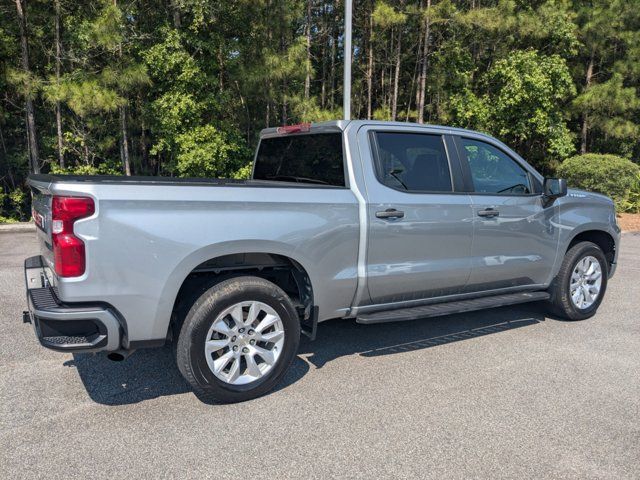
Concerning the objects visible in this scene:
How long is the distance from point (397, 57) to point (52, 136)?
37.6 ft

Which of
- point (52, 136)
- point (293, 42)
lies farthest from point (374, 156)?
point (52, 136)

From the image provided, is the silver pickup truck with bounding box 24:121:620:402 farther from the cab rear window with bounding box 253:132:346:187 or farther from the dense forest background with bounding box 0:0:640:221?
the dense forest background with bounding box 0:0:640:221

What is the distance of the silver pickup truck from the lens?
3053 millimetres

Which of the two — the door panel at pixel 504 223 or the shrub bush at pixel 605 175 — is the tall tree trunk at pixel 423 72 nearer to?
the shrub bush at pixel 605 175

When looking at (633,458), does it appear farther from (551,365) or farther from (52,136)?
(52,136)

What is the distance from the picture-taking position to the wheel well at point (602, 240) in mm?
5641

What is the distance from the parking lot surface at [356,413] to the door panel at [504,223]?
0.64m

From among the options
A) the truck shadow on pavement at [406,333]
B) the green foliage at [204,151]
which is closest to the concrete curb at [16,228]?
the green foliage at [204,151]

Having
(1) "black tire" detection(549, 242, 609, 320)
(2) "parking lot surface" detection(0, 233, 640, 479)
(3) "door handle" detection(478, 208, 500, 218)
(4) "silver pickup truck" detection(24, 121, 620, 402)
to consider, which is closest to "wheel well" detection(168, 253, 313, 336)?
(4) "silver pickup truck" detection(24, 121, 620, 402)

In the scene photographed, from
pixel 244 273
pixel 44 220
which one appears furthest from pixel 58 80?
pixel 244 273

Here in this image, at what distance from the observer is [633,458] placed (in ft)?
9.59

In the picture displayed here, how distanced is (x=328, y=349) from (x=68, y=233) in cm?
242

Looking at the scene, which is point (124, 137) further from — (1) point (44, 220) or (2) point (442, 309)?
(2) point (442, 309)

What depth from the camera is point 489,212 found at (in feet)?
15.0
